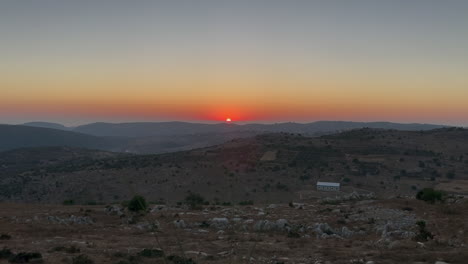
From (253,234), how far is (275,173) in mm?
38457

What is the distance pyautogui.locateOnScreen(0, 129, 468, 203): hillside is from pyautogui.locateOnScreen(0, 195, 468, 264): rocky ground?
16.3 metres

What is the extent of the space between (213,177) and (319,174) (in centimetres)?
1555

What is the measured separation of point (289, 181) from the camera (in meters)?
52.5

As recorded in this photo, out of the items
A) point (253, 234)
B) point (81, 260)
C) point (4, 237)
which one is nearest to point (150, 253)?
point (81, 260)

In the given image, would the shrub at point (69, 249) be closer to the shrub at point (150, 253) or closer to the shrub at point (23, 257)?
the shrub at point (23, 257)

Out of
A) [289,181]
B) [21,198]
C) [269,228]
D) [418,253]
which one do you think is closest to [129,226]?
[269,228]

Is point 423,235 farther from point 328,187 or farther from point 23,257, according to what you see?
point 328,187

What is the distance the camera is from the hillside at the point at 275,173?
49.3m

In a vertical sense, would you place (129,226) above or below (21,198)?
above

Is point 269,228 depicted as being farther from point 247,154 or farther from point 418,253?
point 247,154

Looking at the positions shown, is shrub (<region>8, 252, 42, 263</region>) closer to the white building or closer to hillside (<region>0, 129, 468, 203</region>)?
hillside (<region>0, 129, 468, 203</region>)

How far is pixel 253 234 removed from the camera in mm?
18141

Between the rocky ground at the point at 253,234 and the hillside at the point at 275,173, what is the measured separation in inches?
642

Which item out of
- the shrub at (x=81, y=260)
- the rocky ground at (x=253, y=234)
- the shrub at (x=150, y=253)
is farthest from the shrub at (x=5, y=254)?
the shrub at (x=150, y=253)
